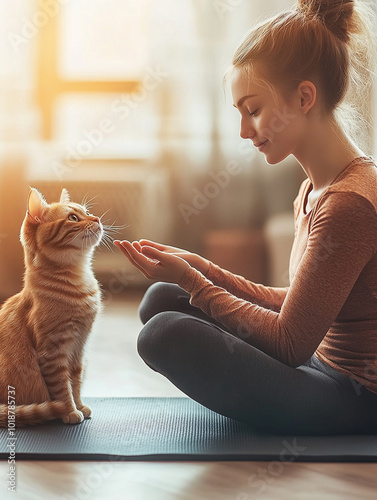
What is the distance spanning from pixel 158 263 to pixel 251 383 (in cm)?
30

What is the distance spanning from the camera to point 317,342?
44.6 inches

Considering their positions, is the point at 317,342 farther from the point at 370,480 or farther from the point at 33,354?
the point at 33,354

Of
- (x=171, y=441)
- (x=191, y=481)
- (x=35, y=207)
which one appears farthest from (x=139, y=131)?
(x=191, y=481)

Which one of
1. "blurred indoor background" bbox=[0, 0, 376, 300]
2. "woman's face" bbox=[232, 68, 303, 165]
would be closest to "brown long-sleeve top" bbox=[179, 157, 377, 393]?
"woman's face" bbox=[232, 68, 303, 165]

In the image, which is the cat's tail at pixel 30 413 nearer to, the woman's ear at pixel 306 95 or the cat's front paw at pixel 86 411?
the cat's front paw at pixel 86 411

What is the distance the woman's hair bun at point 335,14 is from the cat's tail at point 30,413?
0.97 m

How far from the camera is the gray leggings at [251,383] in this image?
114 centimetres

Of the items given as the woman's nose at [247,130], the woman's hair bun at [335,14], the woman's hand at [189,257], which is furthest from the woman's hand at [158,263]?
the woman's hair bun at [335,14]

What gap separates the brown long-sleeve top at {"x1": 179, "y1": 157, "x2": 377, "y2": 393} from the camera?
1.10 m

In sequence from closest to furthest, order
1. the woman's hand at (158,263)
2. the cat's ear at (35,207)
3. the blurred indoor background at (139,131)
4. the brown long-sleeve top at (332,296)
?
the brown long-sleeve top at (332,296), the woman's hand at (158,263), the cat's ear at (35,207), the blurred indoor background at (139,131)

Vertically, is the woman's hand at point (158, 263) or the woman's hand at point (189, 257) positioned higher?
the woman's hand at point (158, 263)

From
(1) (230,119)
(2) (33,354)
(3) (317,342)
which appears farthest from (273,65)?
(1) (230,119)

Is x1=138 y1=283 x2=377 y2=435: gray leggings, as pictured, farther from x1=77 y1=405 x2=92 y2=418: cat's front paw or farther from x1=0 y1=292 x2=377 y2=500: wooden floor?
x1=77 y1=405 x2=92 y2=418: cat's front paw

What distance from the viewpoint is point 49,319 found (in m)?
1.30
